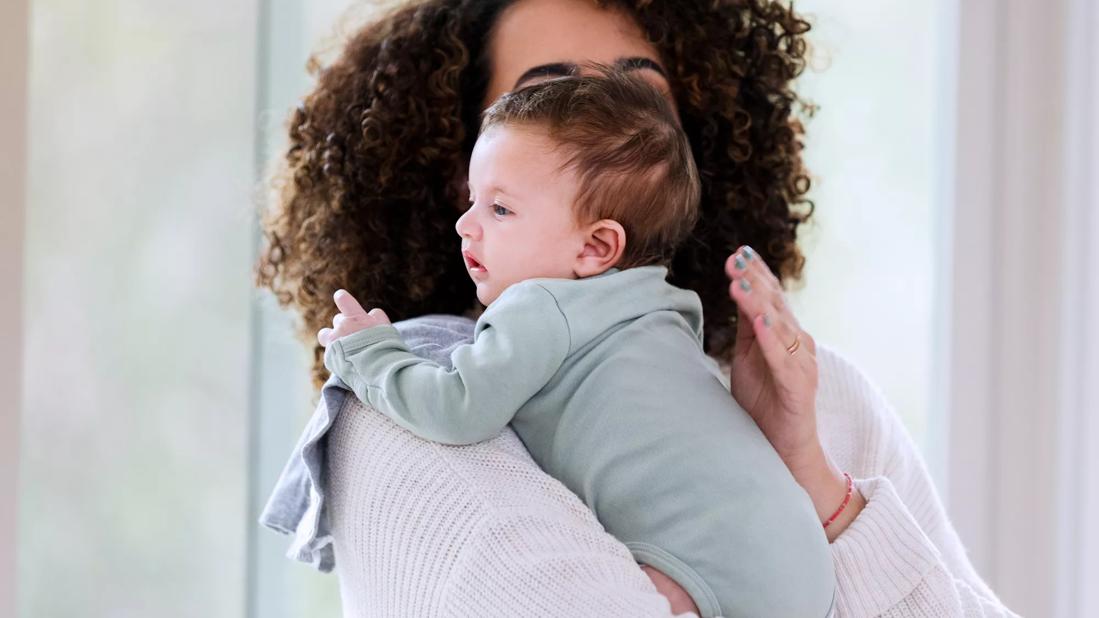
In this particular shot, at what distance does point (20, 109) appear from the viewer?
1578 millimetres

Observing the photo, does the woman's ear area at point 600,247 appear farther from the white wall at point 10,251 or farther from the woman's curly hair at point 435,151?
the white wall at point 10,251

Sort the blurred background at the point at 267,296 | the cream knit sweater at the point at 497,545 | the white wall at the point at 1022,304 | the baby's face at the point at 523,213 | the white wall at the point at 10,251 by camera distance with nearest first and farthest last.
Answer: the cream knit sweater at the point at 497,545, the baby's face at the point at 523,213, the white wall at the point at 10,251, the blurred background at the point at 267,296, the white wall at the point at 1022,304

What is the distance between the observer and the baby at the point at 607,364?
1051 millimetres

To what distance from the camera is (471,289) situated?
1.71 m

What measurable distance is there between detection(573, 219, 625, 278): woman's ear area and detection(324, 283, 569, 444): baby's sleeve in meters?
0.08

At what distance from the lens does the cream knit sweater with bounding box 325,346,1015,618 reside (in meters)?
1.00

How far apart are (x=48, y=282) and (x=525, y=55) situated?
3.21ft

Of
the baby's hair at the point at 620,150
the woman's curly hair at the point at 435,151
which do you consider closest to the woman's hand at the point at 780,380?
the baby's hair at the point at 620,150

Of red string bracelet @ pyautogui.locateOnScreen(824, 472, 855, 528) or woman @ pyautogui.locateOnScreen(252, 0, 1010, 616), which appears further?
red string bracelet @ pyautogui.locateOnScreen(824, 472, 855, 528)

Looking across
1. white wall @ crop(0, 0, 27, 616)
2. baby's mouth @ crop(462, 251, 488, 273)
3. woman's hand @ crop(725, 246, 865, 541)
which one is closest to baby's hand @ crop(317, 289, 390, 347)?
baby's mouth @ crop(462, 251, 488, 273)

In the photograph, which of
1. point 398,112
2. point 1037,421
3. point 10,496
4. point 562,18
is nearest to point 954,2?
point 1037,421

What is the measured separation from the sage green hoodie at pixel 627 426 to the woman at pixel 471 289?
0.04 meters

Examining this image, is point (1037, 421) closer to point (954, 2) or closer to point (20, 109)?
point (954, 2)

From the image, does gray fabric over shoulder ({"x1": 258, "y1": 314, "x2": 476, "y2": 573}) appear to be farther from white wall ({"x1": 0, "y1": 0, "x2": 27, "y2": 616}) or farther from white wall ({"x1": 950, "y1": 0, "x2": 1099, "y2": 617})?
white wall ({"x1": 950, "y1": 0, "x2": 1099, "y2": 617})
